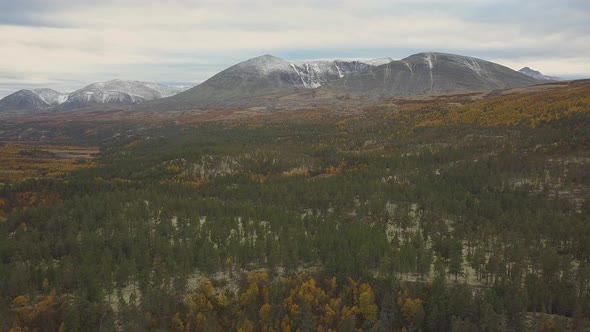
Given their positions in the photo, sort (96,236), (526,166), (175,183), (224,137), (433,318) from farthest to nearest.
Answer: (224,137) → (175,183) → (526,166) → (96,236) → (433,318)

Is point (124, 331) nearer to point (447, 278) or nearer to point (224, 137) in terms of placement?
point (447, 278)

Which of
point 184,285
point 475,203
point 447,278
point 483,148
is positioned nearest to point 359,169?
point 483,148

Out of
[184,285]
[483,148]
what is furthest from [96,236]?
[483,148]

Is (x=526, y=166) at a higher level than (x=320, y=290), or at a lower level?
higher

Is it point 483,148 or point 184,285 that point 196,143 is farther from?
point 184,285

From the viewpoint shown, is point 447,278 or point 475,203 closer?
point 447,278

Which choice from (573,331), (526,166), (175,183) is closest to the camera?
(573,331)
